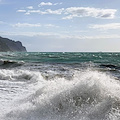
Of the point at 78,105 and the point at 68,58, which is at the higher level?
the point at 68,58

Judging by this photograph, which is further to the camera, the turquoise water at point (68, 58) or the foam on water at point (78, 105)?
the turquoise water at point (68, 58)

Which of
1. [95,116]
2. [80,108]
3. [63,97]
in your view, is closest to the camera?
[95,116]

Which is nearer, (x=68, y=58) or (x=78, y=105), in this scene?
(x=78, y=105)

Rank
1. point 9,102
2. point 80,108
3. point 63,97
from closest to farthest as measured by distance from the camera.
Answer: point 80,108, point 63,97, point 9,102

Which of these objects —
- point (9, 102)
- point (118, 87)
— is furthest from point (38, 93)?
point (118, 87)

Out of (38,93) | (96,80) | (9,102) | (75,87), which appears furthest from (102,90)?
(9,102)

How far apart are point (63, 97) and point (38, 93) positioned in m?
1.76

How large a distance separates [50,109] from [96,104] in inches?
49.9

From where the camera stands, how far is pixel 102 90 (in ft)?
20.5

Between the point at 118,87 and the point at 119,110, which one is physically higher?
the point at 118,87

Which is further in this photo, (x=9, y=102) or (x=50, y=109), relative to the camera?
(x=9, y=102)

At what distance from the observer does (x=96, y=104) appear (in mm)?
5746

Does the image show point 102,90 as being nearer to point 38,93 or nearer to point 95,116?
point 95,116

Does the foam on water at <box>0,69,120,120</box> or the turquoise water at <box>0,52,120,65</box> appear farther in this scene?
the turquoise water at <box>0,52,120,65</box>
